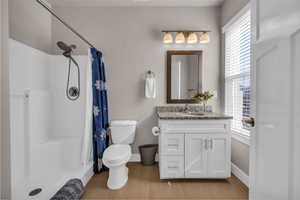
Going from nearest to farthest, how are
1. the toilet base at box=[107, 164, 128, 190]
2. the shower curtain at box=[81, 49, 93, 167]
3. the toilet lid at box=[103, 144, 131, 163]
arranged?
1. the toilet lid at box=[103, 144, 131, 163]
2. the toilet base at box=[107, 164, 128, 190]
3. the shower curtain at box=[81, 49, 93, 167]

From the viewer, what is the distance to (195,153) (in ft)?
6.58

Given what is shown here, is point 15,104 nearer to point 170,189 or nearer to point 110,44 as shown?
point 110,44

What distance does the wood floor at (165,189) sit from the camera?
5.89ft

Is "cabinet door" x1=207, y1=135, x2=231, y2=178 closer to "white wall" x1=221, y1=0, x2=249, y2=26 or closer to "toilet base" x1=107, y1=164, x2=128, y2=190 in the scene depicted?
"toilet base" x1=107, y1=164, x2=128, y2=190

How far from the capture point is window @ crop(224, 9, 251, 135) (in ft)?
6.64

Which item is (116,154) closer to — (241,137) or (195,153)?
(195,153)

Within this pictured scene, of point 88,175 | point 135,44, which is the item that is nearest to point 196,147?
point 88,175

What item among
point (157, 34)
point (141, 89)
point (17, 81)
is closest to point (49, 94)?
point (17, 81)

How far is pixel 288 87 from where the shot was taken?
724 mm

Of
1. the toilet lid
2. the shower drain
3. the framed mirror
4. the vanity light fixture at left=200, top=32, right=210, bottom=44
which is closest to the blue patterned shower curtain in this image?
the toilet lid

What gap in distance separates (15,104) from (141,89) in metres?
1.68

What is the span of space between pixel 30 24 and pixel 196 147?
2.82m

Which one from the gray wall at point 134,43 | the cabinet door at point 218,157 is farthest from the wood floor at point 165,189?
the gray wall at point 134,43

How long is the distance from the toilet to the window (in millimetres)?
1513
